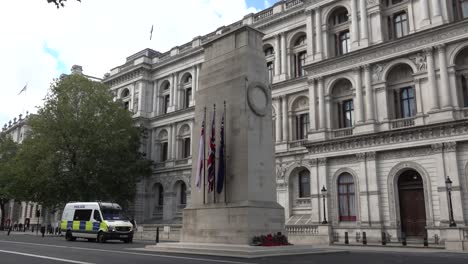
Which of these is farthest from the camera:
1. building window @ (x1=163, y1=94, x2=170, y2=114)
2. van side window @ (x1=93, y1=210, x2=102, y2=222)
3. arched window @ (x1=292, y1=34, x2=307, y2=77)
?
building window @ (x1=163, y1=94, x2=170, y2=114)

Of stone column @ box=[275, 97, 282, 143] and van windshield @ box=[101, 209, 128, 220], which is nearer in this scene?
van windshield @ box=[101, 209, 128, 220]

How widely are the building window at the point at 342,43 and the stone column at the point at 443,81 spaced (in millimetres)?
7715

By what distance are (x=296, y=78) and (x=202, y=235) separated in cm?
2230

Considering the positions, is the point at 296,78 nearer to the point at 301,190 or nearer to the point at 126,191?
the point at 301,190

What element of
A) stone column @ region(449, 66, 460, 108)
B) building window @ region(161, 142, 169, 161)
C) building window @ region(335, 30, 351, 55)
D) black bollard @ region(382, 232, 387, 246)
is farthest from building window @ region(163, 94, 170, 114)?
stone column @ region(449, 66, 460, 108)

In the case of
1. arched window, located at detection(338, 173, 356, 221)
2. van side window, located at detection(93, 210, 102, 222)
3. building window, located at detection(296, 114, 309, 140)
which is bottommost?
van side window, located at detection(93, 210, 102, 222)

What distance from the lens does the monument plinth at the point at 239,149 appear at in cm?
1673

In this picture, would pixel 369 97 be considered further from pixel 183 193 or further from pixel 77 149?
pixel 77 149

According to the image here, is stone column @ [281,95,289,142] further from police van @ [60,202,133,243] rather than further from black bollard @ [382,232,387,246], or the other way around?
police van @ [60,202,133,243]

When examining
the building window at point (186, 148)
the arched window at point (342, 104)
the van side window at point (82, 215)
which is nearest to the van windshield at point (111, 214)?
the van side window at point (82, 215)

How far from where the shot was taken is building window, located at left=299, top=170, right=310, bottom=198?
35594 millimetres

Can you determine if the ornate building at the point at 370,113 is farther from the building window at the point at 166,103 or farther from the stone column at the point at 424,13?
the building window at the point at 166,103

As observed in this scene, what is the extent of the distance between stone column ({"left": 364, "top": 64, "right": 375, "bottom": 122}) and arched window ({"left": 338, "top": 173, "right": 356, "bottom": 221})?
4510 millimetres

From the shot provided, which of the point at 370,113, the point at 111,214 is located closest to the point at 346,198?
the point at 370,113
